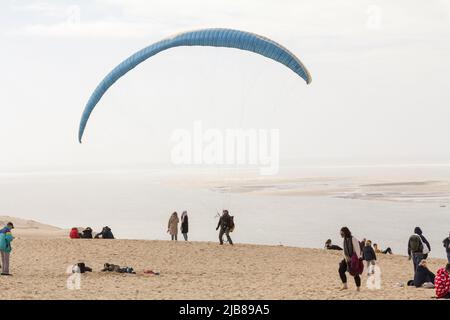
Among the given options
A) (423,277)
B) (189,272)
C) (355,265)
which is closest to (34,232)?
(189,272)

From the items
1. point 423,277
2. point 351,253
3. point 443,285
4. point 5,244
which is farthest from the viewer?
point 5,244

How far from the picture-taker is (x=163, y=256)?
25406mm

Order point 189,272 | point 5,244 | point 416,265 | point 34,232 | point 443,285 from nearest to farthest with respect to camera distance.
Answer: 1. point 443,285
2. point 416,265
3. point 5,244
4. point 189,272
5. point 34,232

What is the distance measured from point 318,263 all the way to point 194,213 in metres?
82.1

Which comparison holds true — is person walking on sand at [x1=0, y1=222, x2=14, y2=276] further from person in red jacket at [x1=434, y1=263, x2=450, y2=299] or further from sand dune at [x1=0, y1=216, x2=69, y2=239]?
sand dune at [x1=0, y1=216, x2=69, y2=239]

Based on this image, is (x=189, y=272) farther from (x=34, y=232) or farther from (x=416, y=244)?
(x=34, y=232)

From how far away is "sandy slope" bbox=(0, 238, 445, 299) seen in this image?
1702 cm

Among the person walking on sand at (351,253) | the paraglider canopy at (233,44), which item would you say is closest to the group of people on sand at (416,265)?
the person walking on sand at (351,253)

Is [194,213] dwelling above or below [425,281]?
above

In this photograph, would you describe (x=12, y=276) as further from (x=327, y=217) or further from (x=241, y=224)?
(x=327, y=217)

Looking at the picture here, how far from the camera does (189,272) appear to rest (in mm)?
22047

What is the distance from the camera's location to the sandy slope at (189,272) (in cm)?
1702

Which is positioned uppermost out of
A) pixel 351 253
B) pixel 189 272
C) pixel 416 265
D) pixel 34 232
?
pixel 34 232
